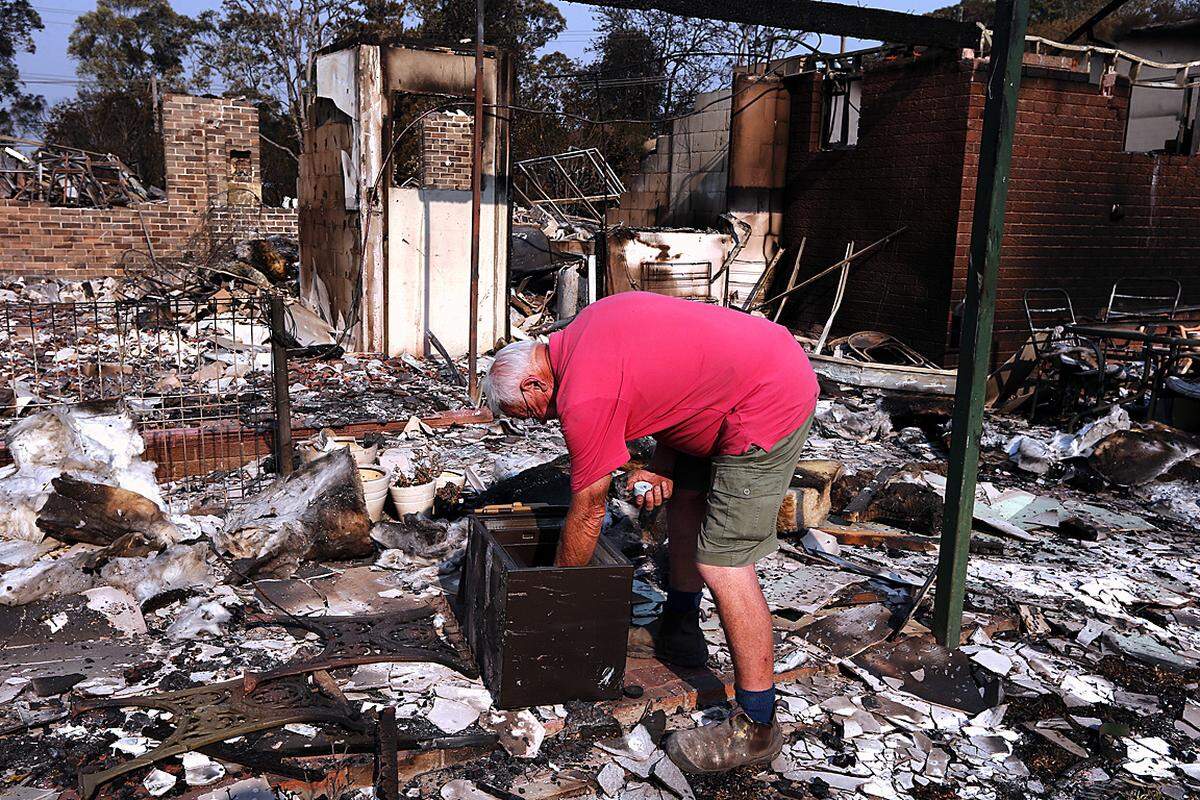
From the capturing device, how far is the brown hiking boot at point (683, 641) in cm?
346

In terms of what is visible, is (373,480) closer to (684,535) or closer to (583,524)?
(684,535)

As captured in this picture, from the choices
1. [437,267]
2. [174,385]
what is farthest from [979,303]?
[437,267]

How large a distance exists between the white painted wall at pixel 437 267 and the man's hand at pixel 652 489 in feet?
24.9

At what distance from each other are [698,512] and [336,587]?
1.85 meters

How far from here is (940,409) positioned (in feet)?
26.7

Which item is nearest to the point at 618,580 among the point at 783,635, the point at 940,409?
the point at 783,635

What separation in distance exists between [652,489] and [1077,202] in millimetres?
8757

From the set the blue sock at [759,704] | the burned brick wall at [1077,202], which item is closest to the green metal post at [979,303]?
the blue sock at [759,704]

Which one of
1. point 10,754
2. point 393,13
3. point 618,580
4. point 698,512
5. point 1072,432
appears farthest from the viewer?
point 393,13

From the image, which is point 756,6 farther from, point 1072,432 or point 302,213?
point 302,213

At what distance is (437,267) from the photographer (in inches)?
412

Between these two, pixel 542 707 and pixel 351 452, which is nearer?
pixel 542 707

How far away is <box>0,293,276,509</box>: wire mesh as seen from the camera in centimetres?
555

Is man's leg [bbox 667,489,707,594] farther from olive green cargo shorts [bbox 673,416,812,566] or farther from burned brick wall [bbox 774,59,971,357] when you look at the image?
burned brick wall [bbox 774,59,971,357]
